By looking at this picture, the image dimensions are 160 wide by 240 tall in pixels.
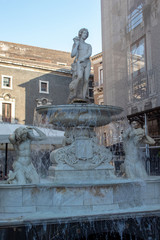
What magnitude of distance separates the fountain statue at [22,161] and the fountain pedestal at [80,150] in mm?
793

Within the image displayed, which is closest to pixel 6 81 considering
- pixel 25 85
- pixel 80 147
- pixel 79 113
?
pixel 25 85

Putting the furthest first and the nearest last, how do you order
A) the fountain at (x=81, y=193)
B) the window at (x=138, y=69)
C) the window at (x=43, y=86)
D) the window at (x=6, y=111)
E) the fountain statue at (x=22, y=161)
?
1. the window at (x=43, y=86)
2. the window at (x=6, y=111)
3. the window at (x=138, y=69)
4. the fountain statue at (x=22, y=161)
5. the fountain at (x=81, y=193)

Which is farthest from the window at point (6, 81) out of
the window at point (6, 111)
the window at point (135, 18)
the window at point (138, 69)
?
the window at point (138, 69)

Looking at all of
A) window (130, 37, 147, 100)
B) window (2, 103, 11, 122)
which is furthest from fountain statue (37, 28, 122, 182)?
window (2, 103, 11, 122)

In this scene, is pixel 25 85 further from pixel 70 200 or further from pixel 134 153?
pixel 70 200

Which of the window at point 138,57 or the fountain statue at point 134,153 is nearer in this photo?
the fountain statue at point 134,153

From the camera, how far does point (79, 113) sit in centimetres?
740

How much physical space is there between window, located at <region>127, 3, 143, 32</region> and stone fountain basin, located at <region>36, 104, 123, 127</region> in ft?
37.4

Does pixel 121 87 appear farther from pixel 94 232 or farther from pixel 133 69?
pixel 94 232

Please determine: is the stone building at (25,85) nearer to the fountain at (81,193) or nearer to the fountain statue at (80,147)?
the fountain statue at (80,147)

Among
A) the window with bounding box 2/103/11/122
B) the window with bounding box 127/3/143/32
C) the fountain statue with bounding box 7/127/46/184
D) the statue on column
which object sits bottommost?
the fountain statue with bounding box 7/127/46/184

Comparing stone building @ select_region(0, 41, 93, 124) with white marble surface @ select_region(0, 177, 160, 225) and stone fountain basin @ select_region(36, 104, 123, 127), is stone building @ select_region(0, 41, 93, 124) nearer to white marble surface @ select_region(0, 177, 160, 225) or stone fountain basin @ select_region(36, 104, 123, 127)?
stone fountain basin @ select_region(36, 104, 123, 127)

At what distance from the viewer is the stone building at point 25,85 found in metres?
30.3

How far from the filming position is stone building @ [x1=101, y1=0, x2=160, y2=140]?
15.5 m
